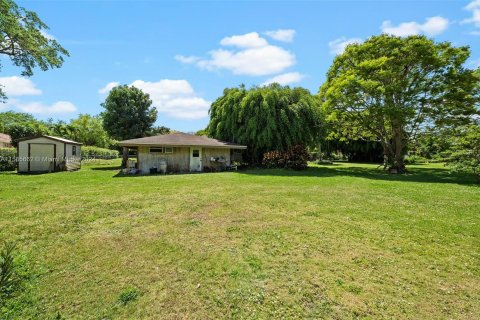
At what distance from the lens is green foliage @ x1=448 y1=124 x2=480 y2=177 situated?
14.2 metres

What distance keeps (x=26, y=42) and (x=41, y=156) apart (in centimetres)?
903

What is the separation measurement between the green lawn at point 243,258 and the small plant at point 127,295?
0.05ft

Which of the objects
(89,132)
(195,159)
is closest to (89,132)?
(89,132)

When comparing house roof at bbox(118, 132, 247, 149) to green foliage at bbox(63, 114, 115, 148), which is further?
green foliage at bbox(63, 114, 115, 148)

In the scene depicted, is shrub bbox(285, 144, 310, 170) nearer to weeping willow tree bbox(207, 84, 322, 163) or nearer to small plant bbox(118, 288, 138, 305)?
weeping willow tree bbox(207, 84, 322, 163)

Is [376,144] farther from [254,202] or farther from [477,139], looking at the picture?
[254,202]

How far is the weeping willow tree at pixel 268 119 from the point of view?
21.2 m

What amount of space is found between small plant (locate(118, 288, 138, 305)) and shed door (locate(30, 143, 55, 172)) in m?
18.4

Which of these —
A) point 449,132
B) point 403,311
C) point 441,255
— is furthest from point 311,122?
point 403,311

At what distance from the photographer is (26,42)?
39.3 ft

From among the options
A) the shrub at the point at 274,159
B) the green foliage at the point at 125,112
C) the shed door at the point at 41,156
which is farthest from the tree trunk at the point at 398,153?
the shed door at the point at 41,156

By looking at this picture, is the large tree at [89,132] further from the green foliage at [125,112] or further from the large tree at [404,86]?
the large tree at [404,86]

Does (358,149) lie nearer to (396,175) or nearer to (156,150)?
(396,175)

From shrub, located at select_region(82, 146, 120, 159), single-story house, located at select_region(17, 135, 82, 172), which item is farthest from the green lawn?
shrub, located at select_region(82, 146, 120, 159)
